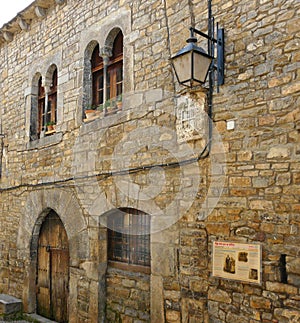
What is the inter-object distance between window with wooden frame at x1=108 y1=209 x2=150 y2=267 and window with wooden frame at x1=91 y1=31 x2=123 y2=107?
64.6 inches

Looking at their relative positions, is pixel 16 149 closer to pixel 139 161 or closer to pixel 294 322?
pixel 139 161

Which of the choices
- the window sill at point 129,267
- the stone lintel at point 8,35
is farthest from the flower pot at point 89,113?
the stone lintel at point 8,35

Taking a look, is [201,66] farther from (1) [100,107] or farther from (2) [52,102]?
(2) [52,102]

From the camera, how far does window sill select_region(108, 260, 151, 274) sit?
4.93m

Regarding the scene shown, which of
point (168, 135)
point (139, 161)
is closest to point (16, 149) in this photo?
point (139, 161)

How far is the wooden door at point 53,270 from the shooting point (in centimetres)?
618

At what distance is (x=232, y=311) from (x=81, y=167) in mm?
3015

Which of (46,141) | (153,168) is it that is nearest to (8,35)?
(46,141)

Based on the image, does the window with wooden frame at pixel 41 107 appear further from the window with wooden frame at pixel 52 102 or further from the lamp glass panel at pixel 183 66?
the lamp glass panel at pixel 183 66

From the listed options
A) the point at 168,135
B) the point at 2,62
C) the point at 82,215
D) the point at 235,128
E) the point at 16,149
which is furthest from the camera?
the point at 2,62

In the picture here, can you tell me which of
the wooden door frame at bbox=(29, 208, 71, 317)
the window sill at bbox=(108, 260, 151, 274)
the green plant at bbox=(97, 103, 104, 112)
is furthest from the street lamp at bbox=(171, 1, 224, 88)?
the wooden door frame at bbox=(29, 208, 71, 317)

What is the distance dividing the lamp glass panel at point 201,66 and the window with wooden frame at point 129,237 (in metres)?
1.94

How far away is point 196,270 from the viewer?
416 cm

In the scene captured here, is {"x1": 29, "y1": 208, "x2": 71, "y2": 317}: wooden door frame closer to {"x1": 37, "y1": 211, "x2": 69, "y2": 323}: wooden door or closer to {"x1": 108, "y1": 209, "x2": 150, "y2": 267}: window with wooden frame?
{"x1": 37, "y1": 211, "x2": 69, "y2": 323}: wooden door
